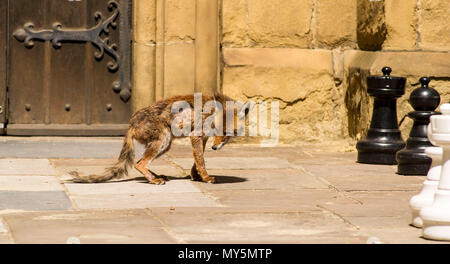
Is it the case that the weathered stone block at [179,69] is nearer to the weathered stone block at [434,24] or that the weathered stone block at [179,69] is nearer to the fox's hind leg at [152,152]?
the weathered stone block at [434,24]

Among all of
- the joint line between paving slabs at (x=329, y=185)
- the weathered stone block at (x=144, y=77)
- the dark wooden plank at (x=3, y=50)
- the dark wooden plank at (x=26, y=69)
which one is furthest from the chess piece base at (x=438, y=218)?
the dark wooden plank at (x=3, y=50)

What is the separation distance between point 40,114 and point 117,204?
4089mm

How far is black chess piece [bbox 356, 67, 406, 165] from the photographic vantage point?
8.05m

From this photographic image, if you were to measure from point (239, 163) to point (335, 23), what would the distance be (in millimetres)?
2274

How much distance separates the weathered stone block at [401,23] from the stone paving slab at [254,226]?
351 centimetres

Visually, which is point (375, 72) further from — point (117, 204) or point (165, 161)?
point (117, 204)

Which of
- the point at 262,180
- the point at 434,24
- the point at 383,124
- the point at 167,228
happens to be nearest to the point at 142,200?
the point at 167,228

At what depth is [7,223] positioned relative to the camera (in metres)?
5.20

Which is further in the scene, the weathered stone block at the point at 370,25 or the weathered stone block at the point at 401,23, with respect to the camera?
the weathered stone block at the point at 370,25

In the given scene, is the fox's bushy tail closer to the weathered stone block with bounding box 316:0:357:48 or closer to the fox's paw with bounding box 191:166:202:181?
the fox's paw with bounding box 191:166:202:181

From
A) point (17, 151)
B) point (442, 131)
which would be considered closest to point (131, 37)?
point (17, 151)

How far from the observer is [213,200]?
6.19m

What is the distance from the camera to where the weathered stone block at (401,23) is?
340 inches

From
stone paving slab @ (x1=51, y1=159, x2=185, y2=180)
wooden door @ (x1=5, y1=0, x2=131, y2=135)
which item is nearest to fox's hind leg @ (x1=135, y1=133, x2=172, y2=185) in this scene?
stone paving slab @ (x1=51, y1=159, x2=185, y2=180)
